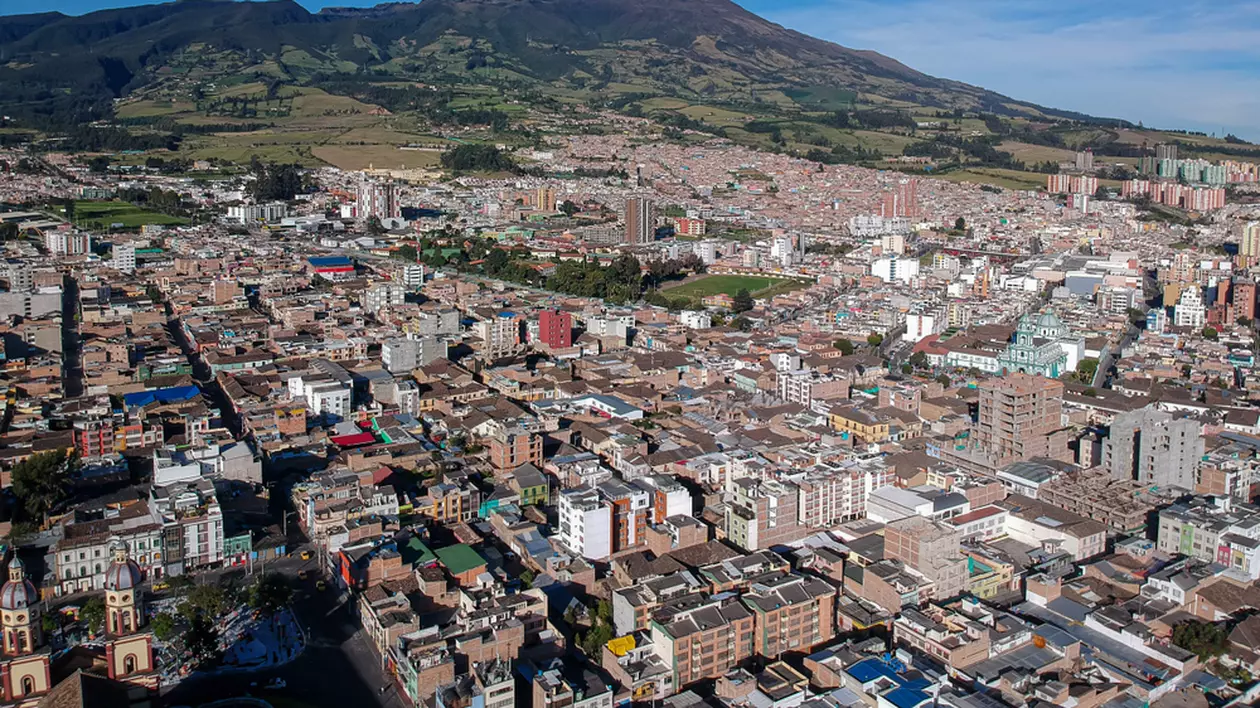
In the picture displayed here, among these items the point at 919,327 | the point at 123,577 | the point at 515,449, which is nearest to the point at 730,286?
the point at 919,327

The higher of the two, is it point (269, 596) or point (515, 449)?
point (515, 449)

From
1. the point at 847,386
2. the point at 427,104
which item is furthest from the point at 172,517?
the point at 427,104

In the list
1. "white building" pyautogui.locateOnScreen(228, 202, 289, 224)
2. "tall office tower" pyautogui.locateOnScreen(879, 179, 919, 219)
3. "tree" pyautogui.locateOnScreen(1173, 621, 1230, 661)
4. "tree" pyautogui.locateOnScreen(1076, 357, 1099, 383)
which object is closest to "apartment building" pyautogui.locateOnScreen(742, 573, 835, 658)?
"tree" pyautogui.locateOnScreen(1173, 621, 1230, 661)

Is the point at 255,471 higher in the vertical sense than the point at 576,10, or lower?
lower

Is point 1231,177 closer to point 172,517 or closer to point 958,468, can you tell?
point 958,468

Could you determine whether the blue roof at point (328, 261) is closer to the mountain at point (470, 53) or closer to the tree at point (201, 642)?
the tree at point (201, 642)

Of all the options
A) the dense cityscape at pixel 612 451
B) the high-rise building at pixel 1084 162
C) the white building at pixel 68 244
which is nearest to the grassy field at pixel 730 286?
the dense cityscape at pixel 612 451

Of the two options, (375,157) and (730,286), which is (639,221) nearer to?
(730,286)
